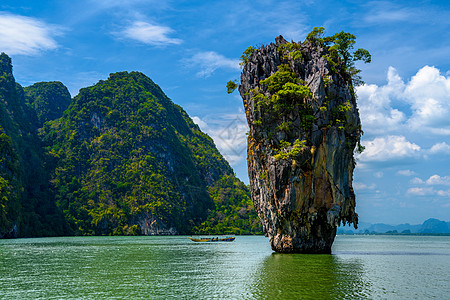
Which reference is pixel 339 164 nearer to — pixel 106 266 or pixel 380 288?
pixel 380 288

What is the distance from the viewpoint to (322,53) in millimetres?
48906

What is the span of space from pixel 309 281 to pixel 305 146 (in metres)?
19.4

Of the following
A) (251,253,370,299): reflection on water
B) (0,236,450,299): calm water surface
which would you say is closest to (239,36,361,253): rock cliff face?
(0,236,450,299): calm water surface

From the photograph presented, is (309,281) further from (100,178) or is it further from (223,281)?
(100,178)

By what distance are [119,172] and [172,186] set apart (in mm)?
23603

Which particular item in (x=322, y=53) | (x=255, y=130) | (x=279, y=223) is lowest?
(x=279, y=223)

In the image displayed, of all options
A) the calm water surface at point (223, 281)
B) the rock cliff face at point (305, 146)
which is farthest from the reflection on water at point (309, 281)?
the rock cliff face at point (305, 146)

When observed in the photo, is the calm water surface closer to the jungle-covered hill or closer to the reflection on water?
the reflection on water

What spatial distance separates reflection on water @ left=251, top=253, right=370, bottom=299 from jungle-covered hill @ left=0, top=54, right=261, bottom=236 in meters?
103

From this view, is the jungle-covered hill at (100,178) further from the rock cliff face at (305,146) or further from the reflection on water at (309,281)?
the reflection on water at (309,281)

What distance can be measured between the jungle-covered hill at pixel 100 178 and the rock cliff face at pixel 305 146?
307 feet

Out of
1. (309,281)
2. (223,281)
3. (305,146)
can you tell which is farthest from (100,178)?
(309,281)

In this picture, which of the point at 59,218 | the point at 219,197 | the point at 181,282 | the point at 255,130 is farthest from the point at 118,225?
the point at 181,282

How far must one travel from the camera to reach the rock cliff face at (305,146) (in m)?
45.0
